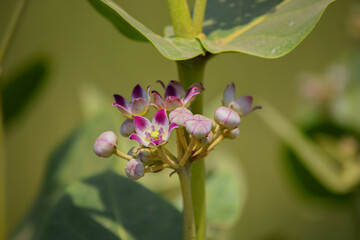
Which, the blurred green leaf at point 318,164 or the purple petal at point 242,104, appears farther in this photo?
the blurred green leaf at point 318,164

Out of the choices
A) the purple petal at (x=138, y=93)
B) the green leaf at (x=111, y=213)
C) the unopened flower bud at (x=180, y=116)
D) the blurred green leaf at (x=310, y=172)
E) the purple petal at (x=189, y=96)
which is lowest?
the blurred green leaf at (x=310, y=172)

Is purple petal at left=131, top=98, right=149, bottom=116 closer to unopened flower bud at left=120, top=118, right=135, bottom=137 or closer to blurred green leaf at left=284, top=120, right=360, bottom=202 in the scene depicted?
unopened flower bud at left=120, top=118, right=135, bottom=137

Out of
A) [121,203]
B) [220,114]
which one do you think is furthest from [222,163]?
[220,114]

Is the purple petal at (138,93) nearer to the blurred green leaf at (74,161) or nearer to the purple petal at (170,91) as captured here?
the purple petal at (170,91)

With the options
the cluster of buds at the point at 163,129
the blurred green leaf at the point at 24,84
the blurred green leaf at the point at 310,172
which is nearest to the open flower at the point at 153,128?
the cluster of buds at the point at 163,129

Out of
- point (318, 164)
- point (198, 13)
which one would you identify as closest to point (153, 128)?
point (198, 13)

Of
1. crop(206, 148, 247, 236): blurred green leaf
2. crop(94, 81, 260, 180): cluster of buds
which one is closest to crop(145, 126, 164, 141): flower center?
crop(94, 81, 260, 180): cluster of buds

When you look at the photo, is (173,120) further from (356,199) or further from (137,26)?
(356,199)
